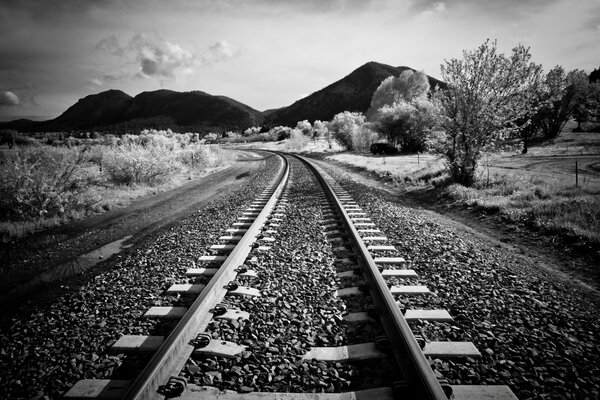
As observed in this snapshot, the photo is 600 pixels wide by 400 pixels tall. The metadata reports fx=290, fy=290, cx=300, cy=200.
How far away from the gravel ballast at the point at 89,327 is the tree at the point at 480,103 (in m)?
10.9

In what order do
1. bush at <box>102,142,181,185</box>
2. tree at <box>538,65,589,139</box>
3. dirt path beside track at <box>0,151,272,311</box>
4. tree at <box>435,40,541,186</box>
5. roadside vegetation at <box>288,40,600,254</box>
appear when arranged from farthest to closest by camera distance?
1. tree at <box>538,65,589,139</box>
2. bush at <box>102,142,181,185</box>
3. tree at <box>435,40,541,186</box>
4. roadside vegetation at <box>288,40,600,254</box>
5. dirt path beside track at <box>0,151,272,311</box>

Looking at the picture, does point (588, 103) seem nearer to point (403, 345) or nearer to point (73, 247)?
point (403, 345)

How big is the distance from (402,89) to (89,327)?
Answer: 61761 millimetres

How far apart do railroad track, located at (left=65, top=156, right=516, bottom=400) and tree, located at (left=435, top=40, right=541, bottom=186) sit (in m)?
8.79

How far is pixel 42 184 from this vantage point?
8320 mm

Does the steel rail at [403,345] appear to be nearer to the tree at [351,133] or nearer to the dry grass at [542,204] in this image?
the dry grass at [542,204]

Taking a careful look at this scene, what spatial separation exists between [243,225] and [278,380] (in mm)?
4555

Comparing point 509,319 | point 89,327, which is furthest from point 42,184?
point 509,319

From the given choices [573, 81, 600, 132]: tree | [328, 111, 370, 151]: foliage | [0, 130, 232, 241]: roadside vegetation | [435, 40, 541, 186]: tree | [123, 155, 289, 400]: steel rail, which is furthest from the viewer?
[573, 81, 600, 132]: tree

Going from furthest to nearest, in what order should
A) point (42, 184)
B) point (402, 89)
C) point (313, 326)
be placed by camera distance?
point (402, 89), point (42, 184), point (313, 326)

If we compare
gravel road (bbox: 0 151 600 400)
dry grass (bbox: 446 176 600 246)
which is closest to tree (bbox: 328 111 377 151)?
dry grass (bbox: 446 176 600 246)

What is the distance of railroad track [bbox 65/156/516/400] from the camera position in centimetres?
221

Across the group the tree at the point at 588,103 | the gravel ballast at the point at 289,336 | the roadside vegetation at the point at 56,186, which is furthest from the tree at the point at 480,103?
the tree at the point at 588,103

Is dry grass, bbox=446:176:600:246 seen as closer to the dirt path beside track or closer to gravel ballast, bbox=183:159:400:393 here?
gravel ballast, bbox=183:159:400:393
